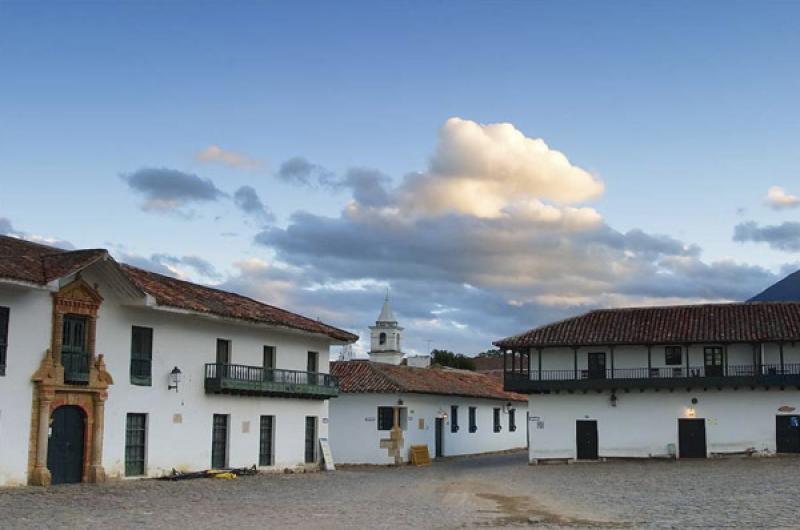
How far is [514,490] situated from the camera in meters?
23.7

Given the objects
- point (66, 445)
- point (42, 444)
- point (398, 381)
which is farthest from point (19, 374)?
point (398, 381)

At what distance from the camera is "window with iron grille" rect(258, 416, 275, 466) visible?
1223 inches

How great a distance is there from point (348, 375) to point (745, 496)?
22.5m

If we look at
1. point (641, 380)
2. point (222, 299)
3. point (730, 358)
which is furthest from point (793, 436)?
point (222, 299)

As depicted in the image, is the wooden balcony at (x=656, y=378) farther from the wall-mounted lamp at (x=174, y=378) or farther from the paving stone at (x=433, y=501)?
the wall-mounted lamp at (x=174, y=378)

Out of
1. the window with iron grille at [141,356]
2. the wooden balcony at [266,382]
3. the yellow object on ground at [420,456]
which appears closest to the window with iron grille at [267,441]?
the wooden balcony at [266,382]

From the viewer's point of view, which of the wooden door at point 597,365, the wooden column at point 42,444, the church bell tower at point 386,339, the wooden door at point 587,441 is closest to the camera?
the wooden column at point 42,444

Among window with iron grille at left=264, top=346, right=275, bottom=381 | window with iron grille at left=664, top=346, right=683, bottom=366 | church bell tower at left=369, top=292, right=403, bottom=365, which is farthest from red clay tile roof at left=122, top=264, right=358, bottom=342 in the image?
church bell tower at left=369, top=292, right=403, bottom=365

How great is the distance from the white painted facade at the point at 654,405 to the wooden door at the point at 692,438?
16cm

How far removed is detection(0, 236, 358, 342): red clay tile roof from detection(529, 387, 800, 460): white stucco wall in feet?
28.7

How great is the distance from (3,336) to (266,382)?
33.3ft

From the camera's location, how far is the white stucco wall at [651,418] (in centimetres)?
3594

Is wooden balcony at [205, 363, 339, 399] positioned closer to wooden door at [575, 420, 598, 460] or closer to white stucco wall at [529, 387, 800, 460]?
white stucco wall at [529, 387, 800, 460]

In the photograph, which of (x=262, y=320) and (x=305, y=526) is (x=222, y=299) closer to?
(x=262, y=320)
